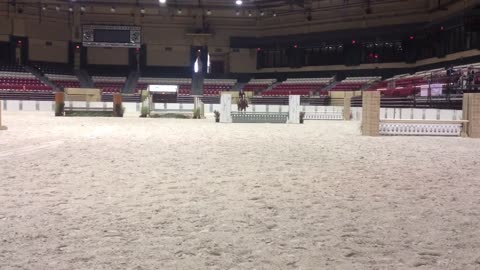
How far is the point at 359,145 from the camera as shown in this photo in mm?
10602

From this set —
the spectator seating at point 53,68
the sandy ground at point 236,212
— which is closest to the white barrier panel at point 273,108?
the spectator seating at point 53,68

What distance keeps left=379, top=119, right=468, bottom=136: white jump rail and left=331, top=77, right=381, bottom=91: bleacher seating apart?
22206 millimetres

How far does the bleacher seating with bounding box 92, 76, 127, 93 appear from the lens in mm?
41944

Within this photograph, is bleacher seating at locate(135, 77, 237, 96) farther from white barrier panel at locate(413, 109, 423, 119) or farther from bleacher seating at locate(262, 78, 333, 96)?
white barrier panel at locate(413, 109, 423, 119)

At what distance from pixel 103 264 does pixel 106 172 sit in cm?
363

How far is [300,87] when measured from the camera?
4009cm

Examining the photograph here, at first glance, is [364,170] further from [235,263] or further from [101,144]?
[101,144]

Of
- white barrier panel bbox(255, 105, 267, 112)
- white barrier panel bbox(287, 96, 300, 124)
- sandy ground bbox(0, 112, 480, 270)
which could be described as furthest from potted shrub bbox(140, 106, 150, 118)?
sandy ground bbox(0, 112, 480, 270)

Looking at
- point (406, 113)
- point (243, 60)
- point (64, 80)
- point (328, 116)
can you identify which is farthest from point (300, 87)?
point (64, 80)

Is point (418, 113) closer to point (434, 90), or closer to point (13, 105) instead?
point (434, 90)

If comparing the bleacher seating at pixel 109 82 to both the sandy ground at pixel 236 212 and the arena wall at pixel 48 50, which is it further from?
the sandy ground at pixel 236 212

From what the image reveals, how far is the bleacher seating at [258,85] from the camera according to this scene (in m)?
42.7

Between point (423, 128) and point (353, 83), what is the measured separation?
23.7 m

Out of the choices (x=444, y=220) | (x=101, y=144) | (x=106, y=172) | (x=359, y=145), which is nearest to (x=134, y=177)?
(x=106, y=172)
